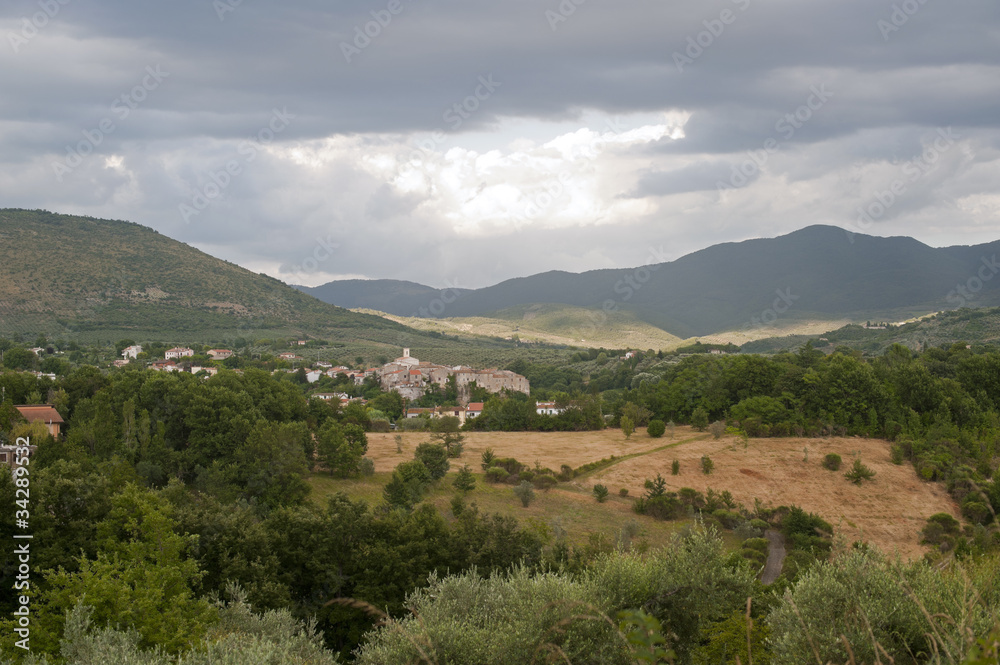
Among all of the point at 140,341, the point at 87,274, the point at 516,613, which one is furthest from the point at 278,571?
the point at 87,274

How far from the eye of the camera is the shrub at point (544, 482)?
34025 mm

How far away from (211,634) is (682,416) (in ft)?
136

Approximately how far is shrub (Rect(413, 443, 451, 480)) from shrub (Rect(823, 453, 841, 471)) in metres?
20.2

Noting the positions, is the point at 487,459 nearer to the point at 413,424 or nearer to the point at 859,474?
the point at 413,424

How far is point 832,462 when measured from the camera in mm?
36094

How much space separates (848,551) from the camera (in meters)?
12.1

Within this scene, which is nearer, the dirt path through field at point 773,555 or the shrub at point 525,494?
the dirt path through field at point 773,555

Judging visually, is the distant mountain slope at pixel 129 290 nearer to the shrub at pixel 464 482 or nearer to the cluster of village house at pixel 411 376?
the cluster of village house at pixel 411 376

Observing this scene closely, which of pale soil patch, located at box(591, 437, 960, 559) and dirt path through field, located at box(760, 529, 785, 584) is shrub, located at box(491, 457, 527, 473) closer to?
pale soil patch, located at box(591, 437, 960, 559)

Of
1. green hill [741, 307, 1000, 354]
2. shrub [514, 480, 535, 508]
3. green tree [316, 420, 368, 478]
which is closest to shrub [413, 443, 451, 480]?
green tree [316, 420, 368, 478]

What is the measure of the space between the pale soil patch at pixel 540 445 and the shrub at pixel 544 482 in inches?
101

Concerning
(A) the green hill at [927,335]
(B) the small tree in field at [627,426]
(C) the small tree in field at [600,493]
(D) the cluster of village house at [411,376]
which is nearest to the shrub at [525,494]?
(C) the small tree in field at [600,493]

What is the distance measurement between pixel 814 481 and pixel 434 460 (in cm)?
1945

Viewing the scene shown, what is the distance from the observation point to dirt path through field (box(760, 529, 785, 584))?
23.4 m
